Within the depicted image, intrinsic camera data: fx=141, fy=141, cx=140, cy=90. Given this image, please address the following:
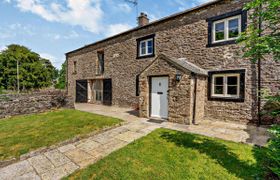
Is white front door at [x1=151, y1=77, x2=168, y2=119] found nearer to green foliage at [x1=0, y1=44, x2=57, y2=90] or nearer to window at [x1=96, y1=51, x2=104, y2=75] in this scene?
window at [x1=96, y1=51, x2=104, y2=75]

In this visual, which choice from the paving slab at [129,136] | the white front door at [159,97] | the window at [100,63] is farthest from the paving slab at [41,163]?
the window at [100,63]

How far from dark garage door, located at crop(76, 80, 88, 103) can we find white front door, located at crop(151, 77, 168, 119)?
32.7 ft

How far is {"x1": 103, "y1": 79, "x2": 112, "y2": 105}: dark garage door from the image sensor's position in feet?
42.5

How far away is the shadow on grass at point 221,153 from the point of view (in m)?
2.98

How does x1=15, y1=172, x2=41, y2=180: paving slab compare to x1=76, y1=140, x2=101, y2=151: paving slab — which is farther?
x1=76, y1=140, x2=101, y2=151: paving slab

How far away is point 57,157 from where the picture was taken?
380 centimetres

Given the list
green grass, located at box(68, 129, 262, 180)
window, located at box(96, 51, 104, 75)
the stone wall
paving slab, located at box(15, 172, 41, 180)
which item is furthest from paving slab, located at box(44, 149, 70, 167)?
window, located at box(96, 51, 104, 75)

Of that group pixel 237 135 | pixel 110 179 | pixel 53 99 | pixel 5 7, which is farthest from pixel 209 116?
pixel 5 7

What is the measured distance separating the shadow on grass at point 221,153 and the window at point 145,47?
6.55 metres

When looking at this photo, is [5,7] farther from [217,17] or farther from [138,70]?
[217,17]

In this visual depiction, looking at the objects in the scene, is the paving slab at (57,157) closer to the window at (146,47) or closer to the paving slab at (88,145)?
the paving slab at (88,145)

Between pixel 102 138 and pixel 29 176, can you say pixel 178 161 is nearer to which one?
pixel 102 138

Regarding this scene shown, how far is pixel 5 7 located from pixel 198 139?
12922 millimetres

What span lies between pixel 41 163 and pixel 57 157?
0.36 m
